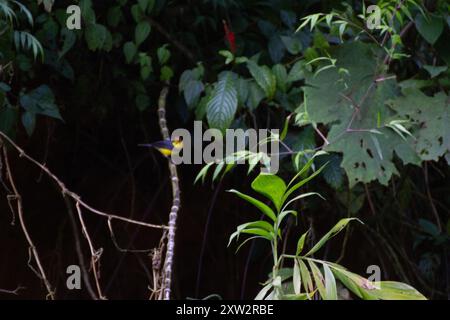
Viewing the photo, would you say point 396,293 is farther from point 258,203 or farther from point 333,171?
point 333,171

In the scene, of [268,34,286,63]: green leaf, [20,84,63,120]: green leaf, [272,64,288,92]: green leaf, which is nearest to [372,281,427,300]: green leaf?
[272,64,288,92]: green leaf

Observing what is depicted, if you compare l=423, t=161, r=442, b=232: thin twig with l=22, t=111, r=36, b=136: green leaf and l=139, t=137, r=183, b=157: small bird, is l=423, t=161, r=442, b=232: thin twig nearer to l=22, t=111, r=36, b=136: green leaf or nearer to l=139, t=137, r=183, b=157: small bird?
l=139, t=137, r=183, b=157: small bird

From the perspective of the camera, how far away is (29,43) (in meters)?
1.94

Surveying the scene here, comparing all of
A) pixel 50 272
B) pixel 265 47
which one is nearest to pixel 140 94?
pixel 265 47

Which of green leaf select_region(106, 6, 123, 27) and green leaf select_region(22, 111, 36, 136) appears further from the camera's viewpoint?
green leaf select_region(106, 6, 123, 27)

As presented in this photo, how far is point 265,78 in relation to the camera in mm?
2146

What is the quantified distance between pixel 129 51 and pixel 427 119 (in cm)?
95

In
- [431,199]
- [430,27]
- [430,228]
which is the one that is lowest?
[430,228]

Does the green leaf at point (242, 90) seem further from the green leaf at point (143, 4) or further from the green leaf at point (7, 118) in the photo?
the green leaf at point (7, 118)

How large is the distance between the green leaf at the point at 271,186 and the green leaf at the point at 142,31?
1026 millimetres

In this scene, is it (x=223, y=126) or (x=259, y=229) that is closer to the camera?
(x=259, y=229)

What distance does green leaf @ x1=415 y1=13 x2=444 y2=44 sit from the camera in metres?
1.97

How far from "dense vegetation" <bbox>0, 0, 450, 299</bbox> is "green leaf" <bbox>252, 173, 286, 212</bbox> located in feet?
1.01

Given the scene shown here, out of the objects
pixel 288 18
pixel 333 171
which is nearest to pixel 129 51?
pixel 288 18
